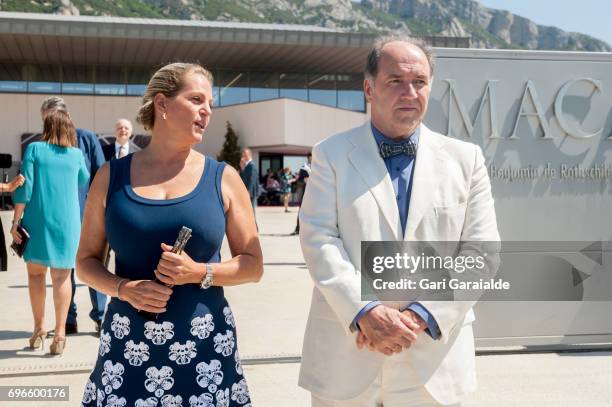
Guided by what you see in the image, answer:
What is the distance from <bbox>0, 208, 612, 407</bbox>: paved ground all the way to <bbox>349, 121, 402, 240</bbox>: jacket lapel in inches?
90.2

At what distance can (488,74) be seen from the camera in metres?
5.31

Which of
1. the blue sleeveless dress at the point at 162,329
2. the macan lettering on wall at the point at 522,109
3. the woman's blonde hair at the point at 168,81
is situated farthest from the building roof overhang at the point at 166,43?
the blue sleeveless dress at the point at 162,329

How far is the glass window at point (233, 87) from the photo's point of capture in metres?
36.9

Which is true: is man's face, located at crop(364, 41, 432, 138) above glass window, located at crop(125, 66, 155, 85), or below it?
above

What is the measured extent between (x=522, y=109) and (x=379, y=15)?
546ft

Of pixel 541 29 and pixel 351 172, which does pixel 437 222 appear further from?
pixel 541 29

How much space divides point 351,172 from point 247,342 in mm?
3788

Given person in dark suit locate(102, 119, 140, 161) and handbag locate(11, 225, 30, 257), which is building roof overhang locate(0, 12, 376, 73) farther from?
handbag locate(11, 225, 30, 257)

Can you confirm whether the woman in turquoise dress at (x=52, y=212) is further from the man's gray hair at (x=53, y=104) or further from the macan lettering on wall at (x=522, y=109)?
the macan lettering on wall at (x=522, y=109)

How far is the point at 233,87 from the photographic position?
37344 millimetres

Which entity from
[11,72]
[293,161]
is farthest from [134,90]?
[293,161]

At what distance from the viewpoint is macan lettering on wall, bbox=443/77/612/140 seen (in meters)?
5.30

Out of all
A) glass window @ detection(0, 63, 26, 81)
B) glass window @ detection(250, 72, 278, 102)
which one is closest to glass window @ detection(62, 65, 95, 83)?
glass window @ detection(0, 63, 26, 81)

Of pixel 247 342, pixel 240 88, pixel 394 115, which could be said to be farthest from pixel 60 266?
pixel 240 88
